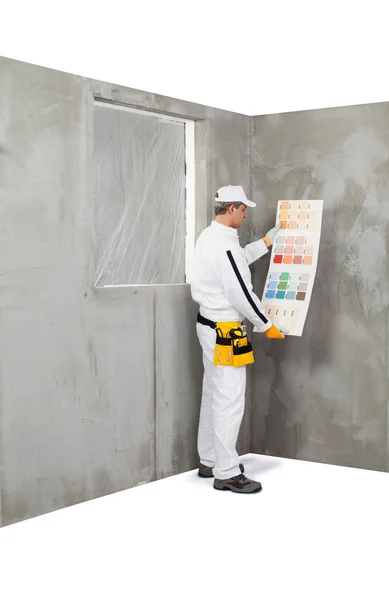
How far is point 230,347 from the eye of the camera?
4.57 m

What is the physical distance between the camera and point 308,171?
5.11 m

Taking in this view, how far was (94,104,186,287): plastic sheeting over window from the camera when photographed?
4.71m

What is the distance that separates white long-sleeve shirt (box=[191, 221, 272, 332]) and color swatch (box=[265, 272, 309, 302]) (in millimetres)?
315

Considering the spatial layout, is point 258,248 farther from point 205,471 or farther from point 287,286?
point 205,471

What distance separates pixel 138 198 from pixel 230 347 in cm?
108

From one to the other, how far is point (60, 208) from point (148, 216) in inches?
37.1

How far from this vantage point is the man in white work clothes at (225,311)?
4.57 meters

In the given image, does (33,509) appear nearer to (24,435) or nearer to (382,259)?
(24,435)

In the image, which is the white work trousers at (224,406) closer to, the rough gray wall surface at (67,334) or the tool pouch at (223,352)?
the tool pouch at (223,352)

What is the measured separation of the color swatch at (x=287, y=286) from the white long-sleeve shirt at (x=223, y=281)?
1.03 feet

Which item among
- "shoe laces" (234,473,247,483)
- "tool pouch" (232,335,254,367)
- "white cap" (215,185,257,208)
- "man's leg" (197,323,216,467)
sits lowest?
"shoe laces" (234,473,247,483)

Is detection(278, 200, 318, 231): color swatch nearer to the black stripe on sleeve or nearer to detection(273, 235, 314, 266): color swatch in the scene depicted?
detection(273, 235, 314, 266): color swatch

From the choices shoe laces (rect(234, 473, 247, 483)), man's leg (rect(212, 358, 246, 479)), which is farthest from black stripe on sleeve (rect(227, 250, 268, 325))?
shoe laces (rect(234, 473, 247, 483))

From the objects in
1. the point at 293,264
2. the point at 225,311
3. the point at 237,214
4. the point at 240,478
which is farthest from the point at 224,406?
the point at 237,214
